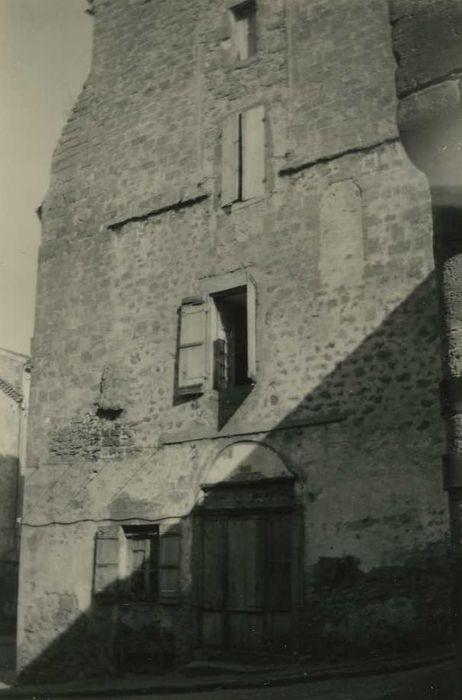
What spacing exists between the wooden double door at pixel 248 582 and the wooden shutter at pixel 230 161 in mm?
4152

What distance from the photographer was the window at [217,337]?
411 inches

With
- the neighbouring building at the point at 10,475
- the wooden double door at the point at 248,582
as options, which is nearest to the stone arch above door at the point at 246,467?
the wooden double door at the point at 248,582

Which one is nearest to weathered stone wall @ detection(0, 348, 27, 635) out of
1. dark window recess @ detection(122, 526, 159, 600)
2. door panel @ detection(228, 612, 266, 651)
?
dark window recess @ detection(122, 526, 159, 600)

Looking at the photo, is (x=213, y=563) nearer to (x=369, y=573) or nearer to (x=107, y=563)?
(x=107, y=563)

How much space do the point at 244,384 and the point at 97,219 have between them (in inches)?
145

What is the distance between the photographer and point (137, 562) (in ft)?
35.1

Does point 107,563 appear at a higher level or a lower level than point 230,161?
lower

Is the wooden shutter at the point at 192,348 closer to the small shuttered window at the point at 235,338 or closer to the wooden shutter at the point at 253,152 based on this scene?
the small shuttered window at the point at 235,338

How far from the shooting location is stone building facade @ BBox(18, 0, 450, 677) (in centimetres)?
905

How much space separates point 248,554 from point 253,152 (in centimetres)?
511

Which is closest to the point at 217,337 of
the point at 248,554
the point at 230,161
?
the point at 230,161

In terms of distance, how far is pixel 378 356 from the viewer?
9336 millimetres

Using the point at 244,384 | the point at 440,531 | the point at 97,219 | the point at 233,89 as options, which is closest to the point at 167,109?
the point at 233,89

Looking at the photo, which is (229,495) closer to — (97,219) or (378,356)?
(378,356)
